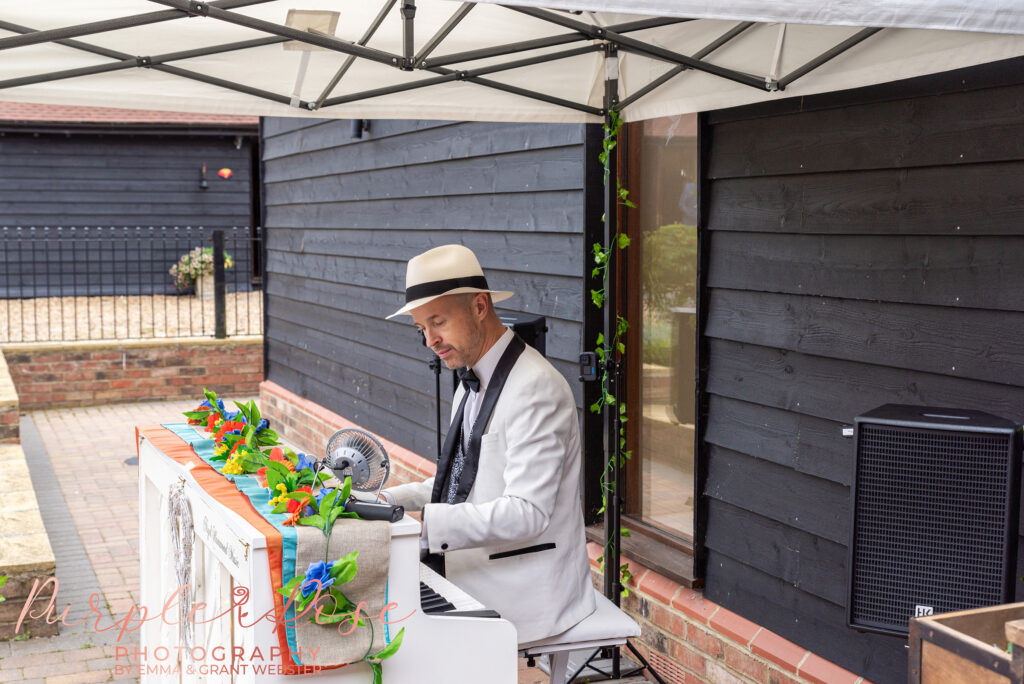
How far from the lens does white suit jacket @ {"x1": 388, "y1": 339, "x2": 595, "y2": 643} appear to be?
9.56ft

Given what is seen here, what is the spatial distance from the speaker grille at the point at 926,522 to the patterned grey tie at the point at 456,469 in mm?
1140

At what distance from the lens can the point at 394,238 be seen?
7.20 meters

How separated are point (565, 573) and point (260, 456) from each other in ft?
3.05

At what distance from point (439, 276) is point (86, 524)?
16.6ft

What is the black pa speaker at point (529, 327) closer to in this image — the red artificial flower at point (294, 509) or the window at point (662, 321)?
the window at point (662, 321)

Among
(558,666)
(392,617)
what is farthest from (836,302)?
(392,617)

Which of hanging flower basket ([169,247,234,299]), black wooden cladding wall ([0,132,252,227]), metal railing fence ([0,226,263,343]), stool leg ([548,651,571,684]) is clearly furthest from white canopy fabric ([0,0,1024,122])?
black wooden cladding wall ([0,132,252,227])

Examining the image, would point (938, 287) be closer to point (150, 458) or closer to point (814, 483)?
point (814, 483)

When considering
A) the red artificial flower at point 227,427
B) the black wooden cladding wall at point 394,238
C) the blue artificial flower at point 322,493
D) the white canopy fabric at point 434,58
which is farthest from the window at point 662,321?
the blue artificial flower at point 322,493

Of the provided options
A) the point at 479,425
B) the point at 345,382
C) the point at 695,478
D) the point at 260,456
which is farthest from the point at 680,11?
the point at 345,382

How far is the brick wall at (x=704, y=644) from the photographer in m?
3.75

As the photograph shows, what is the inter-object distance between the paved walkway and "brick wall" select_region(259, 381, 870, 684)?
0.52m

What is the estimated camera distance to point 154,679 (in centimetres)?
383

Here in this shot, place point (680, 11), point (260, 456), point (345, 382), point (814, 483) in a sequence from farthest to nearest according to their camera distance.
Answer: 1. point (345, 382)
2. point (814, 483)
3. point (260, 456)
4. point (680, 11)
